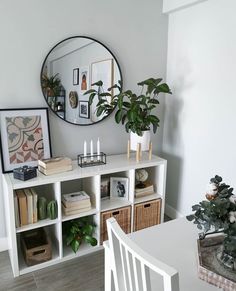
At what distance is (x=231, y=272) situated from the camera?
1.02m

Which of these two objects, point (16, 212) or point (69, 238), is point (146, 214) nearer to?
point (69, 238)

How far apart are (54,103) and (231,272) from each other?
1849 mm

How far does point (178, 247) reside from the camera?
129 cm

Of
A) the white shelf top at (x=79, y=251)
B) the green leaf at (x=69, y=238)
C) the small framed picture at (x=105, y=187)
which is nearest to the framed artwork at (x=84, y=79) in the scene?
the small framed picture at (x=105, y=187)

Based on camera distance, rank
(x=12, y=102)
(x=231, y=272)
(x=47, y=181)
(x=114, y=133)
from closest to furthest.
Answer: (x=231, y=272)
(x=47, y=181)
(x=12, y=102)
(x=114, y=133)

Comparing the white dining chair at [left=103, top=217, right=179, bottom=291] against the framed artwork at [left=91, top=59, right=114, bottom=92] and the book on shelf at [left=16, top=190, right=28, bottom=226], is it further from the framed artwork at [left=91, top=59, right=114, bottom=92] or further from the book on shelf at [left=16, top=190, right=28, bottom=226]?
the framed artwork at [left=91, top=59, right=114, bottom=92]

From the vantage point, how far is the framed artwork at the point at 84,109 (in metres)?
2.44

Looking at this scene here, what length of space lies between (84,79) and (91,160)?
743 mm

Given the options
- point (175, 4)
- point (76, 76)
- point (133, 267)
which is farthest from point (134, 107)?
point (133, 267)

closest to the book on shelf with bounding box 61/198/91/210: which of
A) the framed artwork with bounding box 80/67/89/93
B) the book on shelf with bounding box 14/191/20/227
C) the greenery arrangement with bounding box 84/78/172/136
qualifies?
the book on shelf with bounding box 14/191/20/227

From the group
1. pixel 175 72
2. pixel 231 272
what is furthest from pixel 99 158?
pixel 231 272

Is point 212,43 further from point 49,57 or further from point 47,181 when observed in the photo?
point 47,181

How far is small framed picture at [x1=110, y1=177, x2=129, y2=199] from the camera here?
2471mm

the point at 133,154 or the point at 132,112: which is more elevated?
the point at 132,112
